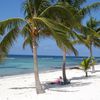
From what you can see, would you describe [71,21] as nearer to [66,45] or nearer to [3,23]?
[66,45]

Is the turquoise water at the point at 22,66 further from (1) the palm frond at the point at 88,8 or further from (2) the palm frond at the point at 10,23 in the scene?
(1) the palm frond at the point at 88,8

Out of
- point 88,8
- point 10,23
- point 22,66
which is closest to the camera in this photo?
point 10,23

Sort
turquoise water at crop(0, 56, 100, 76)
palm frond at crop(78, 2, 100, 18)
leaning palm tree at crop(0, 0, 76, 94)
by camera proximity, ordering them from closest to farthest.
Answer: leaning palm tree at crop(0, 0, 76, 94), palm frond at crop(78, 2, 100, 18), turquoise water at crop(0, 56, 100, 76)

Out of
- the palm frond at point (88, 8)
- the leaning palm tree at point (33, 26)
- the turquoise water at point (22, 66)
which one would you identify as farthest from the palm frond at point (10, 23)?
the palm frond at point (88, 8)

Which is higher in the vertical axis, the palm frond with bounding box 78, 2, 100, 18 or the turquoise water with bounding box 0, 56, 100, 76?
the palm frond with bounding box 78, 2, 100, 18

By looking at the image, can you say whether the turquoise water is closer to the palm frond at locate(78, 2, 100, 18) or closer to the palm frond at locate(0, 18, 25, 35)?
the palm frond at locate(0, 18, 25, 35)

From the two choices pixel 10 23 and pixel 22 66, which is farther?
pixel 22 66

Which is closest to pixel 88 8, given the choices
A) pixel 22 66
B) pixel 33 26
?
pixel 33 26

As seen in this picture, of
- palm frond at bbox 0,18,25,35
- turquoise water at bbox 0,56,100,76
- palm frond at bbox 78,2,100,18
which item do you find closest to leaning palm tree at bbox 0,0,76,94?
palm frond at bbox 0,18,25,35

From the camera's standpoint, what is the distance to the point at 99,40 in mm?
27453

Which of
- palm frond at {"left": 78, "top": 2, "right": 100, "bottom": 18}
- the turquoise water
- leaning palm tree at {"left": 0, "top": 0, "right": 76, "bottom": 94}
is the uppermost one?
palm frond at {"left": 78, "top": 2, "right": 100, "bottom": 18}

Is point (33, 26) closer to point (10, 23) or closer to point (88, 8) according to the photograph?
point (10, 23)

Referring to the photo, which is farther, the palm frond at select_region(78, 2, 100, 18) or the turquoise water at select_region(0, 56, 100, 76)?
the turquoise water at select_region(0, 56, 100, 76)

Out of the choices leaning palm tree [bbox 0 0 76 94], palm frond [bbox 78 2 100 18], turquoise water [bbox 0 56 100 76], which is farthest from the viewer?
turquoise water [bbox 0 56 100 76]
